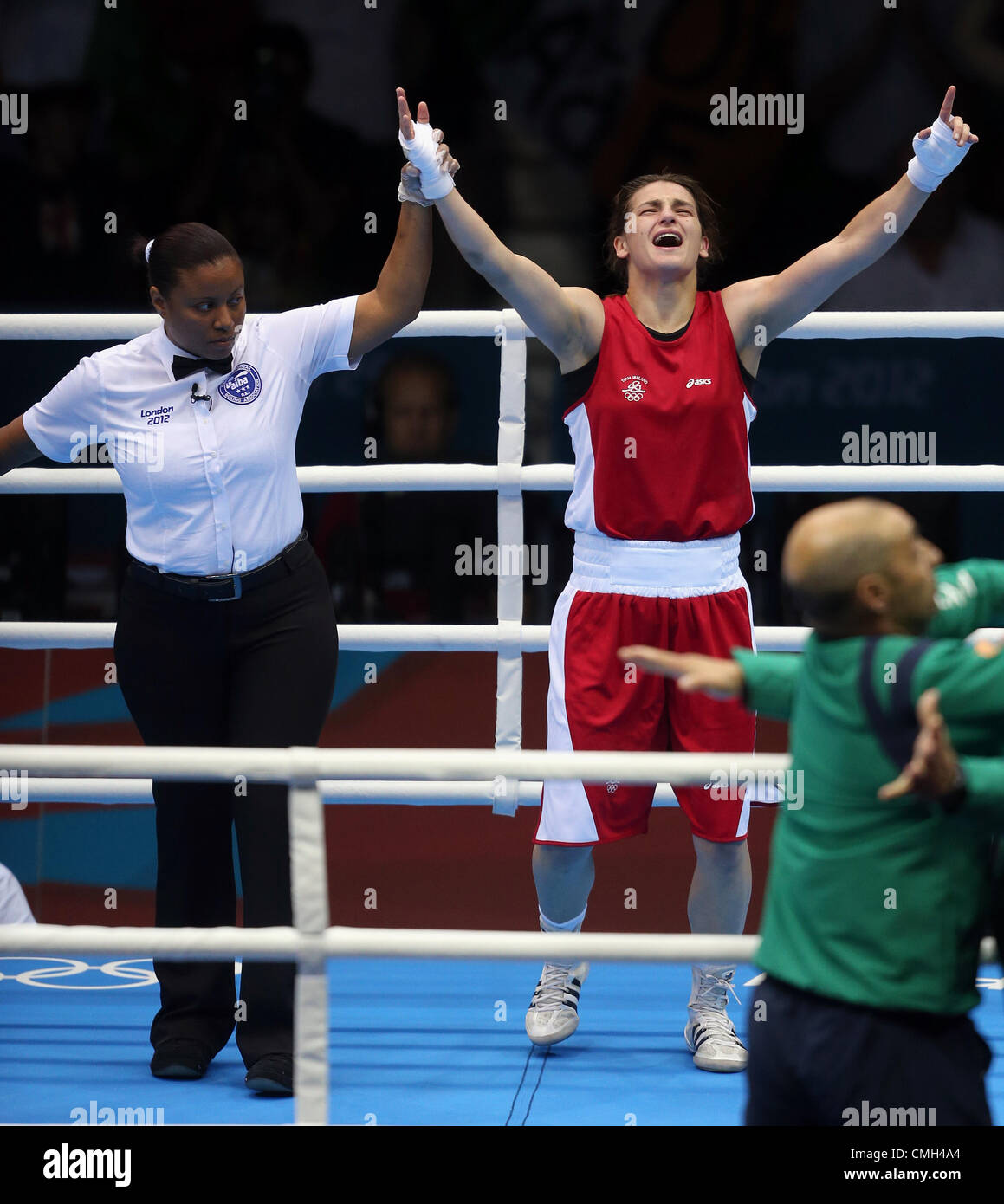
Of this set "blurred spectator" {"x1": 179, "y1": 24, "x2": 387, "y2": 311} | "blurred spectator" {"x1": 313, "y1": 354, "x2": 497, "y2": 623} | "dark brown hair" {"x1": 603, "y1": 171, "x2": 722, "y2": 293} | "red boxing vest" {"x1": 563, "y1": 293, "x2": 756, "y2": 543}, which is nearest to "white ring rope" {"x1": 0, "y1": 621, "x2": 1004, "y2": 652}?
"red boxing vest" {"x1": 563, "y1": 293, "x2": 756, "y2": 543}

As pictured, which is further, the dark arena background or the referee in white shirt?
the dark arena background

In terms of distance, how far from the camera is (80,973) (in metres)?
2.66

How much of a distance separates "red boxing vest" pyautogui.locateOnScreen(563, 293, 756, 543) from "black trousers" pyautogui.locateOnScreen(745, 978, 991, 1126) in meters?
1.05

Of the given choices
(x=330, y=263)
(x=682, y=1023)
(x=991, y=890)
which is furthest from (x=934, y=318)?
(x=330, y=263)

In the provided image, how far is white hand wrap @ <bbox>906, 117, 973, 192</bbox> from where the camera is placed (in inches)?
85.0

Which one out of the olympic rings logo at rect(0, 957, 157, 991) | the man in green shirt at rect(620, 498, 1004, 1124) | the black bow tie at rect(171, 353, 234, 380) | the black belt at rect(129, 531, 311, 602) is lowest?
the olympic rings logo at rect(0, 957, 157, 991)

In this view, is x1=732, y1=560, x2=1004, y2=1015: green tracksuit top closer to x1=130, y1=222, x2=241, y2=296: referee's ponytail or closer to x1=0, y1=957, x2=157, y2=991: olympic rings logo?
x1=130, y1=222, x2=241, y2=296: referee's ponytail

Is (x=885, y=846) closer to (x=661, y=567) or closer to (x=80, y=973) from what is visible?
(x=661, y=567)

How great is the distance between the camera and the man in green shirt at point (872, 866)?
4.11ft

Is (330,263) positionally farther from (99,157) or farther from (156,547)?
(156,547)

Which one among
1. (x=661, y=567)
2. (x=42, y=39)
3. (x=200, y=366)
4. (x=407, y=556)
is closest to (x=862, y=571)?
(x=661, y=567)

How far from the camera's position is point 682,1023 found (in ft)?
7.84

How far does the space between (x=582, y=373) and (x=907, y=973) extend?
124 centimetres

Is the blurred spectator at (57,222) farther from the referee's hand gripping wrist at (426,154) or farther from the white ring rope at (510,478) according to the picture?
the referee's hand gripping wrist at (426,154)
